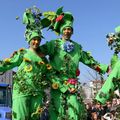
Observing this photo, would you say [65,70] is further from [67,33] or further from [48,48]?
[67,33]

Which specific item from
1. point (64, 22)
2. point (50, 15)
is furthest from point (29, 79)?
point (50, 15)

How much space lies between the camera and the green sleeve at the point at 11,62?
7.07 metres

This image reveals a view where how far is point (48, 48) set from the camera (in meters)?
7.06

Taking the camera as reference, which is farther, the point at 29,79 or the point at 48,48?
the point at 48,48

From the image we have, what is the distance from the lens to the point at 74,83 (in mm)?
6883

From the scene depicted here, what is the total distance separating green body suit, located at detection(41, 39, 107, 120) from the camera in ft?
22.2

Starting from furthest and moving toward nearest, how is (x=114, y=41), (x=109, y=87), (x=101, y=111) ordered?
1. (x=101, y=111)
2. (x=114, y=41)
3. (x=109, y=87)

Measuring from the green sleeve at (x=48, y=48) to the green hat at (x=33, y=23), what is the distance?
0.50 ft

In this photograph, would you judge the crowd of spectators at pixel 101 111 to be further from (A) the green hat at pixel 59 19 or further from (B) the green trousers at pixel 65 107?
(A) the green hat at pixel 59 19

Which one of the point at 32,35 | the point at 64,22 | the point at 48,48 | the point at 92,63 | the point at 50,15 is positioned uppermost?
the point at 50,15

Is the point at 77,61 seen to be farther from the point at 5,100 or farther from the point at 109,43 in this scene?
the point at 5,100

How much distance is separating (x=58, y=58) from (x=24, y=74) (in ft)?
1.72

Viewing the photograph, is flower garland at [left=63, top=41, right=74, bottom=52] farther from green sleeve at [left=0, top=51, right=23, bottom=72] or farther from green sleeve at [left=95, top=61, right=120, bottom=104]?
green sleeve at [left=95, top=61, right=120, bottom=104]

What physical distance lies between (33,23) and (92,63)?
102cm
